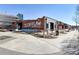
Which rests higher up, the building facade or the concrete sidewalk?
the building facade

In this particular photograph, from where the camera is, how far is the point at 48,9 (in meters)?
3.53

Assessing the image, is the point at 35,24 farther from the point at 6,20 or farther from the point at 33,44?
the point at 6,20

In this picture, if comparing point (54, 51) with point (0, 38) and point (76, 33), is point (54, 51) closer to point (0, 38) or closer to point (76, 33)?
point (76, 33)

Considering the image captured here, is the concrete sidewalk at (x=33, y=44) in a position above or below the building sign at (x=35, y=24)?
below

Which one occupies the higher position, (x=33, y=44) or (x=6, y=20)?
(x=6, y=20)

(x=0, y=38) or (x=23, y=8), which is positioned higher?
(x=23, y=8)

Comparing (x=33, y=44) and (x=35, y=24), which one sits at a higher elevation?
(x=35, y=24)

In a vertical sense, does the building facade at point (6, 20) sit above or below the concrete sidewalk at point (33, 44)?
above

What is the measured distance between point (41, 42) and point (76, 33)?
506mm

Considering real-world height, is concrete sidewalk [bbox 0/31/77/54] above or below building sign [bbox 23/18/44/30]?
below

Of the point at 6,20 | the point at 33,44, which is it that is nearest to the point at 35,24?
the point at 33,44

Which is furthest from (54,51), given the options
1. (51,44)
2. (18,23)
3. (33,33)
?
(18,23)
